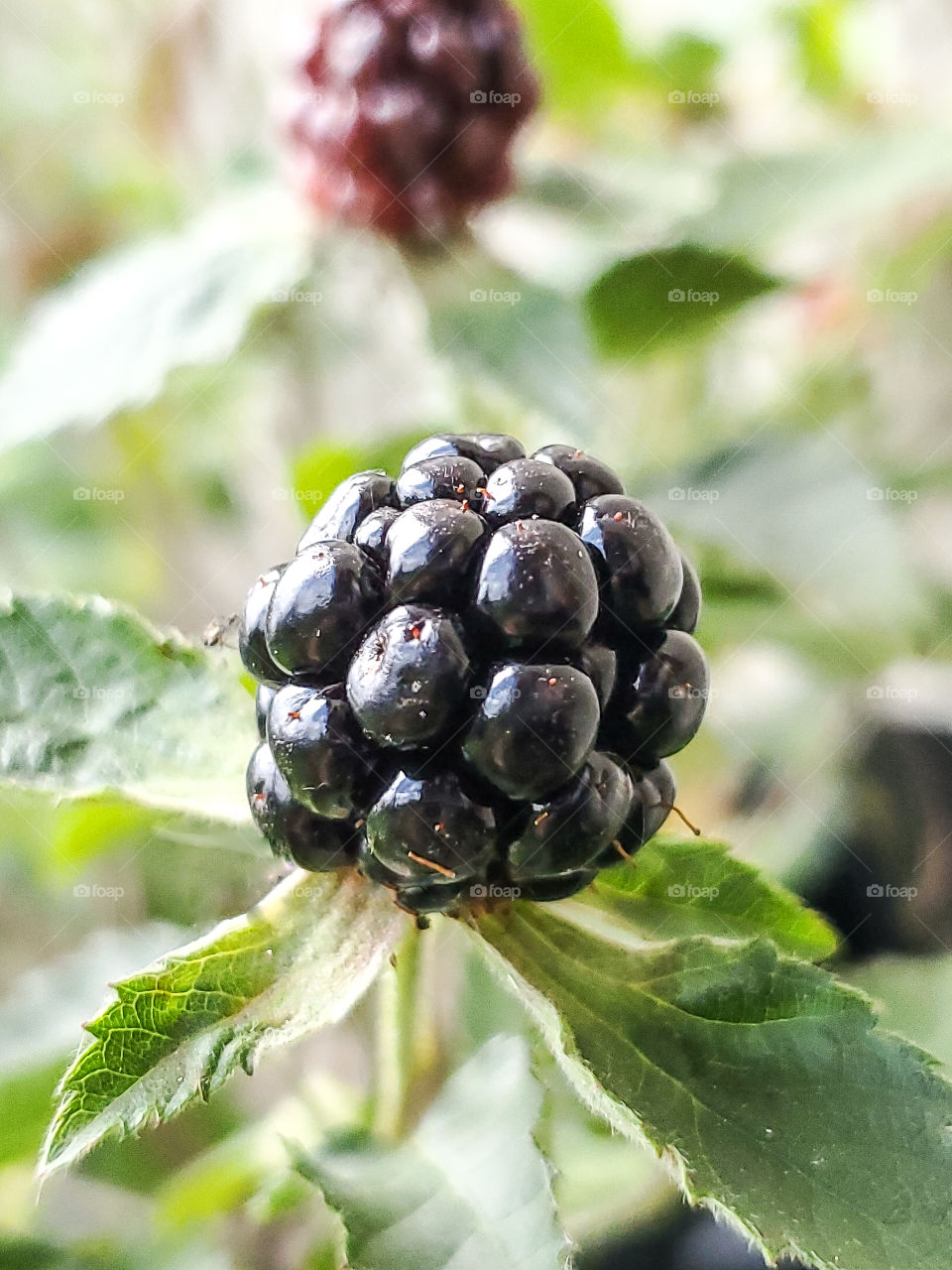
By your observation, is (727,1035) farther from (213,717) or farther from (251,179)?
(251,179)

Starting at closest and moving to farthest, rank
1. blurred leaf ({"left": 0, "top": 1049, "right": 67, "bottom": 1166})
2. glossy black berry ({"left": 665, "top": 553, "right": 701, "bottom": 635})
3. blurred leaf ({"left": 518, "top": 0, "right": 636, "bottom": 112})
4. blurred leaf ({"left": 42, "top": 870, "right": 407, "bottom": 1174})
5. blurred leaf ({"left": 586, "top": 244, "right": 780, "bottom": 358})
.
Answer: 1. blurred leaf ({"left": 42, "top": 870, "right": 407, "bottom": 1174})
2. glossy black berry ({"left": 665, "top": 553, "right": 701, "bottom": 635})
3. blurred leaf ({"left": 0, "top": 1049, "right": 67, "bottom": 1166})
4. blurred leaf ({"left": 586, "top": 244, "right": 780, "bottom": 358})
5. blurred leaf ({"left": 518, "top": 0, "right": 636, "bottom": 112})

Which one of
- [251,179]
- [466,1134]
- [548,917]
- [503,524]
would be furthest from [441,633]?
[251,179]

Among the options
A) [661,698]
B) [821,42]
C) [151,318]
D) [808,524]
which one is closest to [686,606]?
[661,698]

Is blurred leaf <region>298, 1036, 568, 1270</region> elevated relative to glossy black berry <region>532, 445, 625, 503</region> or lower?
lower

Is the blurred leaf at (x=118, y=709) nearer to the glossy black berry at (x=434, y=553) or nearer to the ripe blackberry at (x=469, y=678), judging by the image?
the ripe blackberry at (x=469, y=678)

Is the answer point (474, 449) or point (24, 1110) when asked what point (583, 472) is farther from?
point (24, 1110)

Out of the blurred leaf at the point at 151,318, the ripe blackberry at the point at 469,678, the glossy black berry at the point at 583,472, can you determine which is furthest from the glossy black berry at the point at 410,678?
→ the blurred leaf at the point at 151,318

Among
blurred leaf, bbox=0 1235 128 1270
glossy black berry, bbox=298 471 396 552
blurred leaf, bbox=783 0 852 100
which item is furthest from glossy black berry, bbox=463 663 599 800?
blurred leaf, bbox=783 0 852 100

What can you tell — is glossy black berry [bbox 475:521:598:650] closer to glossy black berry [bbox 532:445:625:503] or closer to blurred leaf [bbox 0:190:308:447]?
glossy black berry [bbox 532:445:625:503]
